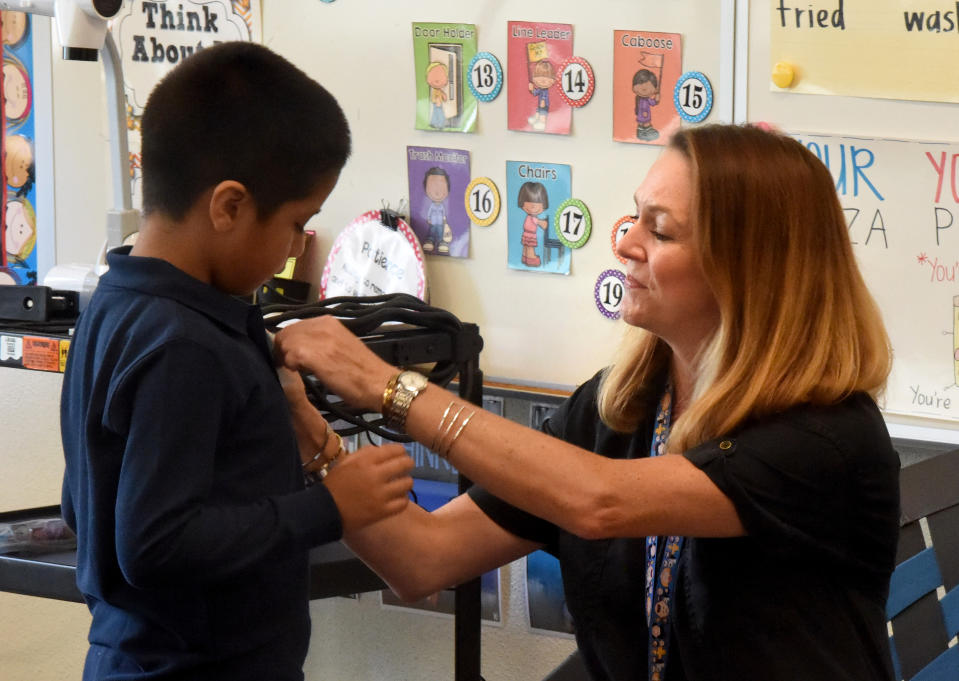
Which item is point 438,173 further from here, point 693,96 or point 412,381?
point 412,381

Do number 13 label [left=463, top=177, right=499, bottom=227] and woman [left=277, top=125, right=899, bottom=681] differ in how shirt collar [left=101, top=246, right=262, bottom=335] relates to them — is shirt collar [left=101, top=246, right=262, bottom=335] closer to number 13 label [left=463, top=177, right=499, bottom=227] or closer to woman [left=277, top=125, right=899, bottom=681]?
woman [left=277, top=125, right=899, bottom=681]

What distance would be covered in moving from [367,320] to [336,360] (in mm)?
223

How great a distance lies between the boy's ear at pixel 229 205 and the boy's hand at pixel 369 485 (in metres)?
0.20

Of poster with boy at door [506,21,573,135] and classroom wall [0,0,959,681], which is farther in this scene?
poster with boy at door [506,21,573,135]

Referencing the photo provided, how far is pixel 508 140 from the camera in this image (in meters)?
1.88

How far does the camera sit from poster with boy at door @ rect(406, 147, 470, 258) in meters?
1.93

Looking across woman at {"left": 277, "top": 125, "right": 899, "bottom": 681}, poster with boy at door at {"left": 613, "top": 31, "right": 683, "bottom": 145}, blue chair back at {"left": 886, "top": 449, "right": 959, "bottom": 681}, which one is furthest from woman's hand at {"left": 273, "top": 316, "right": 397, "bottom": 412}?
poster with boy at door at {"left": 613, "top": 31, "right": 683, "bottom": 145}

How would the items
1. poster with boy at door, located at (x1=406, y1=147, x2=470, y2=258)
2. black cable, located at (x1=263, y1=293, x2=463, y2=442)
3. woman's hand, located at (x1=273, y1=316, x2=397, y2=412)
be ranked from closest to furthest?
woman's hand, located at (x1=273, y1=316, x2=397, y2=412) → black cable, located at (x1=263, y1=293, x2=463, y2=442) → poster with boy at door, located at (x1=406, y1=147, x2=470, y2=258)

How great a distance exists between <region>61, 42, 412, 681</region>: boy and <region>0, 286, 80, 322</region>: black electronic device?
0.57m

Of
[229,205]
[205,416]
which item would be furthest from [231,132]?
[205,416]

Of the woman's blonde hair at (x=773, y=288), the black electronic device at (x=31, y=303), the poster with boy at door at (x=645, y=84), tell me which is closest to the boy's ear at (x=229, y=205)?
the woman's blonde hair at (x=773, y=288)

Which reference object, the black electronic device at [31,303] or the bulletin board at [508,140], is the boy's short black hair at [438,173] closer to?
the bulletin board at [508,140]

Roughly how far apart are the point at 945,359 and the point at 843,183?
299 mm

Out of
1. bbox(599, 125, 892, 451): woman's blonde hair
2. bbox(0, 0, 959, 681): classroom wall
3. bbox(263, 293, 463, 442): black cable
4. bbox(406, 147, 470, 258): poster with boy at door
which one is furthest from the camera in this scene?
bbox(406, 147, 470, 258): poster with boy at door
